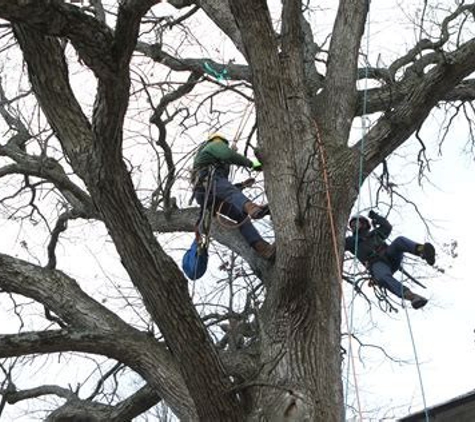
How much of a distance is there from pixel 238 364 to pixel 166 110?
116 inches

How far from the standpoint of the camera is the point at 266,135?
519 centimetres

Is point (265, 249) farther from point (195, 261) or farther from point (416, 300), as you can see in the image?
point (416, 300)

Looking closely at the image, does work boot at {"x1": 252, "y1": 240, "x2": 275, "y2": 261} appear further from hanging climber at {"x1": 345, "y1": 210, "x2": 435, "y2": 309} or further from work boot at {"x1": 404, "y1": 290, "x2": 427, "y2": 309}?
work boot at {"x1": 404, "y1": 290, "x2": 427, "y2": 309}

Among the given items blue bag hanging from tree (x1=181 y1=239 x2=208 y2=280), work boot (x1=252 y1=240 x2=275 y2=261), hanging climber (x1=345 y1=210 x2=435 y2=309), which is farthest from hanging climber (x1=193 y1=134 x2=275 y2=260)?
hanging climber (x1=345 y1=210 x2=435 y2=309)

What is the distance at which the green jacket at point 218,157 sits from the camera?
6.07m

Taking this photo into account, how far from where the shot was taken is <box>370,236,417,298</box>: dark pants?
22.7ft

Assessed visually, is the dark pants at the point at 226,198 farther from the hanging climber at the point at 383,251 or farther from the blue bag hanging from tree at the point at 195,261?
the hanging climber at the point at 383,251

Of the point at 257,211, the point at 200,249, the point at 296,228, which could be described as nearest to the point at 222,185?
the point at 257,211

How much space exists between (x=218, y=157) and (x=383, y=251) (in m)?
1.98

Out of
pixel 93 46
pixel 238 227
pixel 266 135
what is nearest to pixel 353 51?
pixel 266 135

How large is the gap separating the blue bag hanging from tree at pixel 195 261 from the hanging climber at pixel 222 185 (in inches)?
12.3

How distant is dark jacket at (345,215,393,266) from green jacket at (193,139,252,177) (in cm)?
148

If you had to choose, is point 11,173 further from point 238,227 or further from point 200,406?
point 200,406

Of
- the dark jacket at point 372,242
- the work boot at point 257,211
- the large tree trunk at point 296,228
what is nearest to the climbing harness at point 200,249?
the work boot at point 257,211
